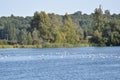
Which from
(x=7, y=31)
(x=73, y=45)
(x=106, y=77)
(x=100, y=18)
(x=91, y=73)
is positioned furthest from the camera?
(x=7, y=31)

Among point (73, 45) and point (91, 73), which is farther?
point (73, 45)

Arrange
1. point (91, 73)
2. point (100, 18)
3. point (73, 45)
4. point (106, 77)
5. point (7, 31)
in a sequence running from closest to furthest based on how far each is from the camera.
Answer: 1. point (106, 77)
2. point (91, 73)
3. point (73, 45)
4. point (100, 18)
5. point (7, 31)

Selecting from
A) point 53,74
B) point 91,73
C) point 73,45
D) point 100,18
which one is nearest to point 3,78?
point 53,74

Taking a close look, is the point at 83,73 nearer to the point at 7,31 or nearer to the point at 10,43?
the point at 10,43

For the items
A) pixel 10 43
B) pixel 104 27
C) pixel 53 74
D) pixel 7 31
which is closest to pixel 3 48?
pixel 10 43

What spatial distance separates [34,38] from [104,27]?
21.1 m

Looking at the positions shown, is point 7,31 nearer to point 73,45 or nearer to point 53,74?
point 73,45

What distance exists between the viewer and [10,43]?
14050 centimetres

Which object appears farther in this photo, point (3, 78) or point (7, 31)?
point (7, 31)

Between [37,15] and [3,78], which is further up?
[37,15]

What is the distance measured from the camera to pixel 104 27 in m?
144

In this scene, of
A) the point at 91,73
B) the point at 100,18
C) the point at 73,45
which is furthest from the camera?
the point at 100,18

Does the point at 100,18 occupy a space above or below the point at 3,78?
above

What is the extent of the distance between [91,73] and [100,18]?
104433 millimetres
